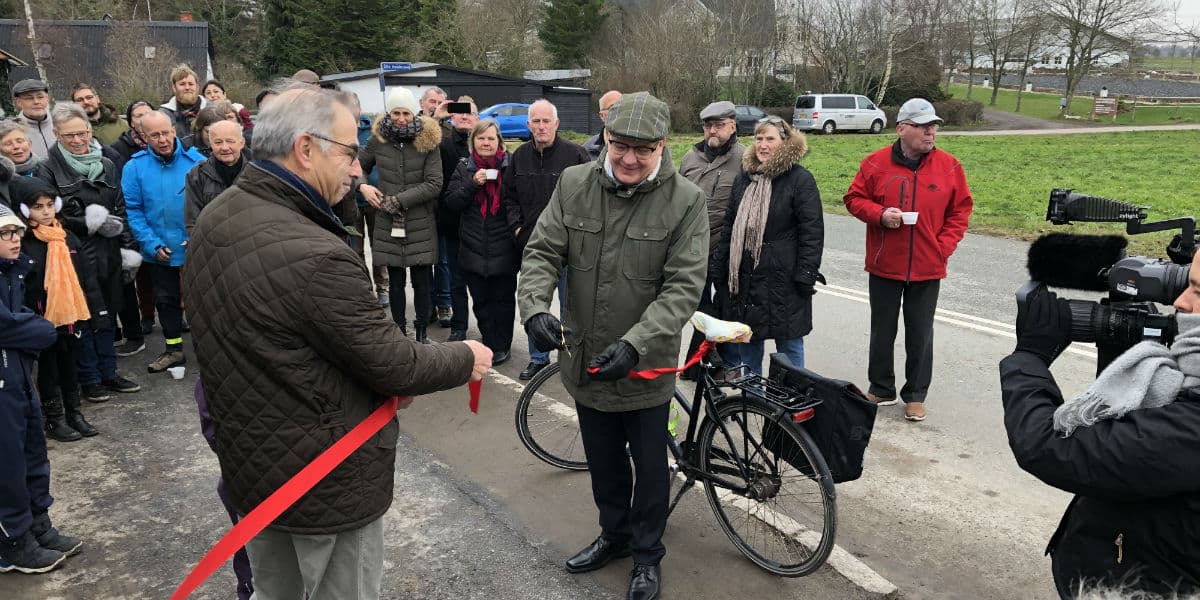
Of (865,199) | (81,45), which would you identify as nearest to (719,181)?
(865,199)

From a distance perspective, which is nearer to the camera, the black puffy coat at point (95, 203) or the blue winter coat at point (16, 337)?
the blue winter coat at point (16, 337)

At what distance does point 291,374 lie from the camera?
2.21 m

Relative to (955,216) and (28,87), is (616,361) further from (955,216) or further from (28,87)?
(28,87)

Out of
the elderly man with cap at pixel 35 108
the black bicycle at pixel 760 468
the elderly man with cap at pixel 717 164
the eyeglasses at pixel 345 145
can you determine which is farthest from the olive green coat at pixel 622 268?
the elderly man with cap at pixel 35 108

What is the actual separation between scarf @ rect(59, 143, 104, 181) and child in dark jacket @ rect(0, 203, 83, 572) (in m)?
2.06

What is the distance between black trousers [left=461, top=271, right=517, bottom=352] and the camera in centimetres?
654

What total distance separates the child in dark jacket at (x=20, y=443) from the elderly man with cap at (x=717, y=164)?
144 inches

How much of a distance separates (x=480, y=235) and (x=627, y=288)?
11.0 feet

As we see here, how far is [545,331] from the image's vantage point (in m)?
3.16

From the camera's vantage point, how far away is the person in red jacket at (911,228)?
17.5ft

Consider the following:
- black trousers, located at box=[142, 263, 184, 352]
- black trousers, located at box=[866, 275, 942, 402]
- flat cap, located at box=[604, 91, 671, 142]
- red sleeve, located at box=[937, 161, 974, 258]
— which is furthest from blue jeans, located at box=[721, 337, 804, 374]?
black trousers, located at box=[142, 263, 184, 352]

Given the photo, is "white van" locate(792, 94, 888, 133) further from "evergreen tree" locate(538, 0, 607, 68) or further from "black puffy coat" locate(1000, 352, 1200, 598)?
"black puffy coat" locate(1000, 352, 1200, 598)

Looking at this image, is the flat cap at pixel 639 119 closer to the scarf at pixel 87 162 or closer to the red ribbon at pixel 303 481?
the red ribbon at pixel 303 481

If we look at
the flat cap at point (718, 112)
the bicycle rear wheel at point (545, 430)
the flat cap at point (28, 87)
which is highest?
the flat cap at point (28, 87)
